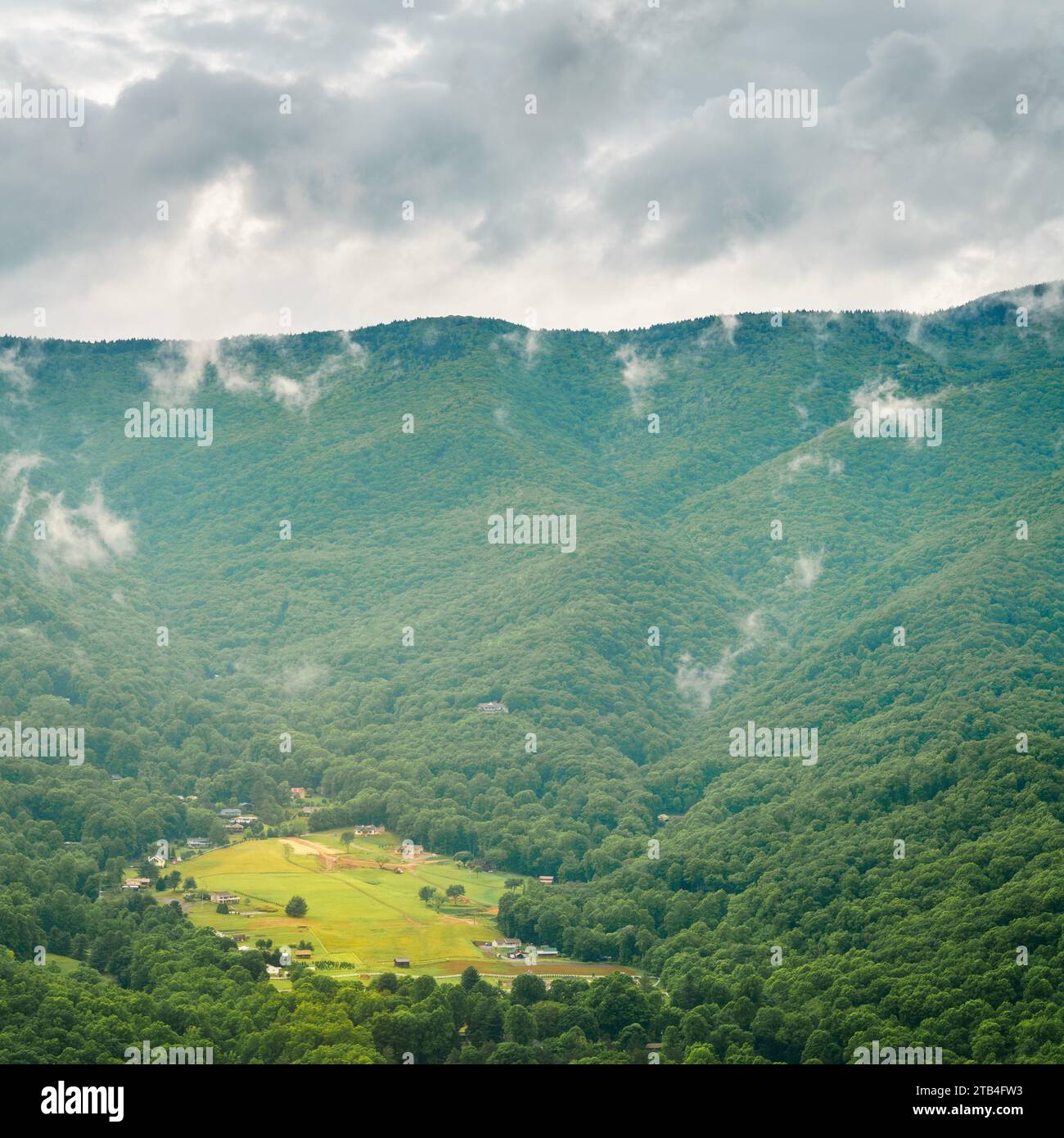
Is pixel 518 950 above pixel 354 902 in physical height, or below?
below

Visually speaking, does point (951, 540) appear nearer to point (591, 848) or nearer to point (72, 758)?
point (591, 848)

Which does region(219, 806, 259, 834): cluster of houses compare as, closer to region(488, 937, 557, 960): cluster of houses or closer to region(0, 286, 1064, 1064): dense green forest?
region(0, 286, 1064, 1064): dense green forest

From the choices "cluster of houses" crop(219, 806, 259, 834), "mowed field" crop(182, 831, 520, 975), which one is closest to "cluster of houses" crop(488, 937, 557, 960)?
"mowed field" crop(182, 831, 520, 975)

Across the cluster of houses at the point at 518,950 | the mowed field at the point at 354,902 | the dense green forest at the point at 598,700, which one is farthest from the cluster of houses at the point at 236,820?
the cluster of houses at the point at 518,950

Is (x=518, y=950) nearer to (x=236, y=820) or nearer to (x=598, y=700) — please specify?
(x=236, y=820)

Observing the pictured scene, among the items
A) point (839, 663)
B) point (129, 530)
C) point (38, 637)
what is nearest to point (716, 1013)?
point (839, 663)

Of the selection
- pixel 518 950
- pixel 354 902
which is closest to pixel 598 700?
pixel 354 902
